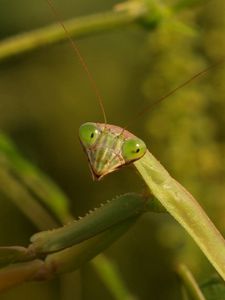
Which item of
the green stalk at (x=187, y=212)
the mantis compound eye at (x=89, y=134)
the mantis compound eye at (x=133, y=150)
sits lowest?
the green stalk at (x=187, y=212)

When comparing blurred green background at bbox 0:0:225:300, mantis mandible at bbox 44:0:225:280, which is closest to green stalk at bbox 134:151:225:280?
mantis mandible at bbox 44:0:225:280

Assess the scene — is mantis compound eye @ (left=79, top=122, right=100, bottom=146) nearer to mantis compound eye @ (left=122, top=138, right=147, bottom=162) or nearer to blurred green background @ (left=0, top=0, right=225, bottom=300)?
mantis compound eye @ (left=122, top=138, right=147, bottom=162)

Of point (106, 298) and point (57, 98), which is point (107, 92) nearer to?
point (57, 98)

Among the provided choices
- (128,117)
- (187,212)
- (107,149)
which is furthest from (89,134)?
(128,117)

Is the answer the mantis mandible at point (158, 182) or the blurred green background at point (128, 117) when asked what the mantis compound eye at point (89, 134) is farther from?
the blurred green background at point (128, 117)

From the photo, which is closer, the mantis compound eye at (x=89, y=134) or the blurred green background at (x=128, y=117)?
the mantis compound eye at (x=89, y=134)

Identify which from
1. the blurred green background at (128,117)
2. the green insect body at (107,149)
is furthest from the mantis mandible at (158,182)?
the blurred green background at (128,117)

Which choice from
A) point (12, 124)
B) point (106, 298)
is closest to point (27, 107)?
point (12, 124)
